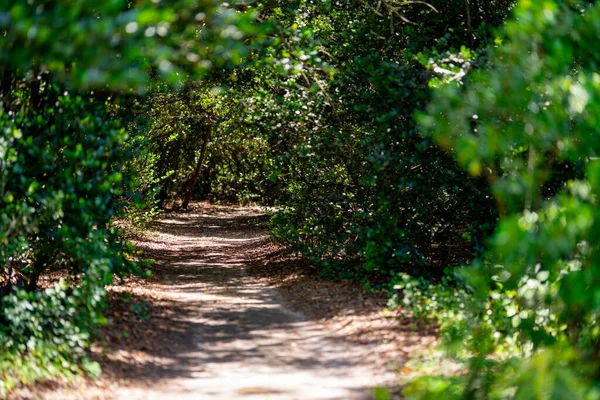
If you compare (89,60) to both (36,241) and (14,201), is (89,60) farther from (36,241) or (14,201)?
(36,241)

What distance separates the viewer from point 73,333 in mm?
7195

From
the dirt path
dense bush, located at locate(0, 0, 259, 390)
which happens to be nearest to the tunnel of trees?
dense bush, located at locate(0, 0, 259, 390)

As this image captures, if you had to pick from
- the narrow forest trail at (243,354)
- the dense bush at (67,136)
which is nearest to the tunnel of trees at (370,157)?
the dense bush at (67,136)

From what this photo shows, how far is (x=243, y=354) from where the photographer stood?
8156mm

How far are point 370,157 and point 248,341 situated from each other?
3.80 m

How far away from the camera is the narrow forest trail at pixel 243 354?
6.82 metres

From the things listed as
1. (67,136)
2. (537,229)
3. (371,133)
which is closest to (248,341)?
(67,136)

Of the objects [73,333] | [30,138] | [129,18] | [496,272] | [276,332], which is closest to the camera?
[129,18]

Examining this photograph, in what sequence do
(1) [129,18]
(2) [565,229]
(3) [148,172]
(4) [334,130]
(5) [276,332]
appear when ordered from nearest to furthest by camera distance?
(1) [129,18] < (2) [565,229] < (5) [276,332] < (4) [334,130] < (3) [148,172]

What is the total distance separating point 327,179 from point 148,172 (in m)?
6.84

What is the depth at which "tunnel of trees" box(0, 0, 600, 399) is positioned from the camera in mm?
4609

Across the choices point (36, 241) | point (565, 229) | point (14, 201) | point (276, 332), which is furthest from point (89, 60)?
point (276, 332)

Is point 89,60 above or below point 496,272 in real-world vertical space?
above

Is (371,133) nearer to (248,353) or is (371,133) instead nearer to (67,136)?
(248,353)
